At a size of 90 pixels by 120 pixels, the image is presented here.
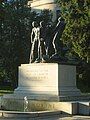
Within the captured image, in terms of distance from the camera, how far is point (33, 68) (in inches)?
812

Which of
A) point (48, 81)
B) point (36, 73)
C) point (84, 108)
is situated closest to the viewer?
point (84, 108)

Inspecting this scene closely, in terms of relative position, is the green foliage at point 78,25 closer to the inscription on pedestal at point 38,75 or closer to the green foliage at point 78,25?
the green foliage at point 78,25

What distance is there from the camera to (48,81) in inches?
788

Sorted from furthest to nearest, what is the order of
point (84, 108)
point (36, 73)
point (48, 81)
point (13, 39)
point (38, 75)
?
point (13, 39), point (36, 73), point (38, 75), point (48, 81), point (84, 108)

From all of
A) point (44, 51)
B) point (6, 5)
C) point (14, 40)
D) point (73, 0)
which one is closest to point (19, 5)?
point (6, 5)

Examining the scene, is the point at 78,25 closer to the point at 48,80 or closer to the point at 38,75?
the point at 38,75

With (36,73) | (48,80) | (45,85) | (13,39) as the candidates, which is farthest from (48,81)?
(13,39)

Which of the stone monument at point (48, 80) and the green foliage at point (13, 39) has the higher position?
the green foliage at point (13, 39)

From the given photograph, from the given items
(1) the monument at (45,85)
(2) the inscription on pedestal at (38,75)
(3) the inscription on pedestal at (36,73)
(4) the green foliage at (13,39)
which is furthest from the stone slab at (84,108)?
(4) the green foliage at (13,39)

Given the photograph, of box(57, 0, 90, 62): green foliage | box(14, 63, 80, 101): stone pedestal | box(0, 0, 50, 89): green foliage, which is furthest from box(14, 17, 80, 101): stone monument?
box(0, 0, 50, 89): green foliage

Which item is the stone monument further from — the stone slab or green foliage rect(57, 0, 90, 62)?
green foliage rect(57, 0, 90, 62)

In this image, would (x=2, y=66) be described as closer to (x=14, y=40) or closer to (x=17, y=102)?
(x=14, y=40)

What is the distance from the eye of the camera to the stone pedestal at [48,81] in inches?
773

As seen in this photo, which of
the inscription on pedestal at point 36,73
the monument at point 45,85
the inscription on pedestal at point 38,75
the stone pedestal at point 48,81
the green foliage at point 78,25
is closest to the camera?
the monument at point 45,85
